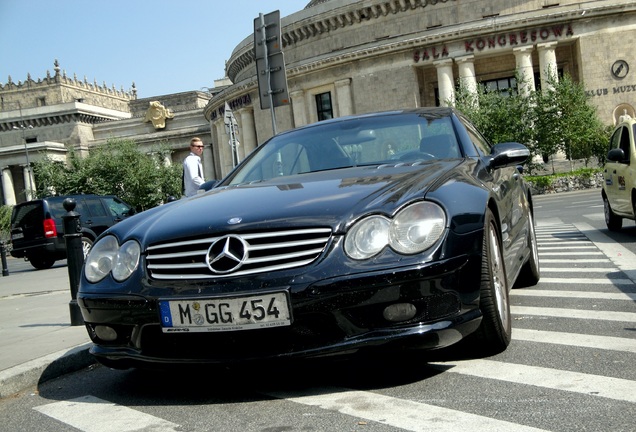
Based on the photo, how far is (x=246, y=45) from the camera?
66312mm

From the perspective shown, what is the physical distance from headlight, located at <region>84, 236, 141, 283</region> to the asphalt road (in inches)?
24.4

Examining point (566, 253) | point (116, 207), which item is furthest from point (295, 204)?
point (116, 207)

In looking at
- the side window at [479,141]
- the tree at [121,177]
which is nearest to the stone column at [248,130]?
the tree at [121,177]

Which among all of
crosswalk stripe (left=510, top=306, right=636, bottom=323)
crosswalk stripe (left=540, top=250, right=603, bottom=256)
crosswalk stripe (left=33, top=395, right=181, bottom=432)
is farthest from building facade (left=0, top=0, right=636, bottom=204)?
crosswalk stripe (left=33, top=395, right=181, bottom=432)

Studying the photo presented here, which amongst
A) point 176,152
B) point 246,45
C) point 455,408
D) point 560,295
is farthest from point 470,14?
point 455,408

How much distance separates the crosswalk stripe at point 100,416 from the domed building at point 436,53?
39.6 m

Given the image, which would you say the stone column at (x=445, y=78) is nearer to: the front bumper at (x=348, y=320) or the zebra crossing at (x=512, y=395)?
the zebra crossing at (x=512, y=395)

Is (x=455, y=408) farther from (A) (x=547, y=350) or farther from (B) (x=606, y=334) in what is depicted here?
(B) (x=606, y=334)

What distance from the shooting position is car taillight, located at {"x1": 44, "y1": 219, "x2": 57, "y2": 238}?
19.7m

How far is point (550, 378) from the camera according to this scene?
3.77m

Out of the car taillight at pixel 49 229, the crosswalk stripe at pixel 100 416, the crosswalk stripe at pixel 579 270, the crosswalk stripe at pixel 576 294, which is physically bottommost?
the crosswalk stripe at pixel 579 270

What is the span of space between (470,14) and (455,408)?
5183 centimetres

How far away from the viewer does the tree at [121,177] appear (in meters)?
58.0

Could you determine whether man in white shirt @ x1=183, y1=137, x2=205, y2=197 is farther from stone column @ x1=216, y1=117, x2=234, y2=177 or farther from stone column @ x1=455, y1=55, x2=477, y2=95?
stone column @ x1=216, y1=117, x2=234, y2=177
